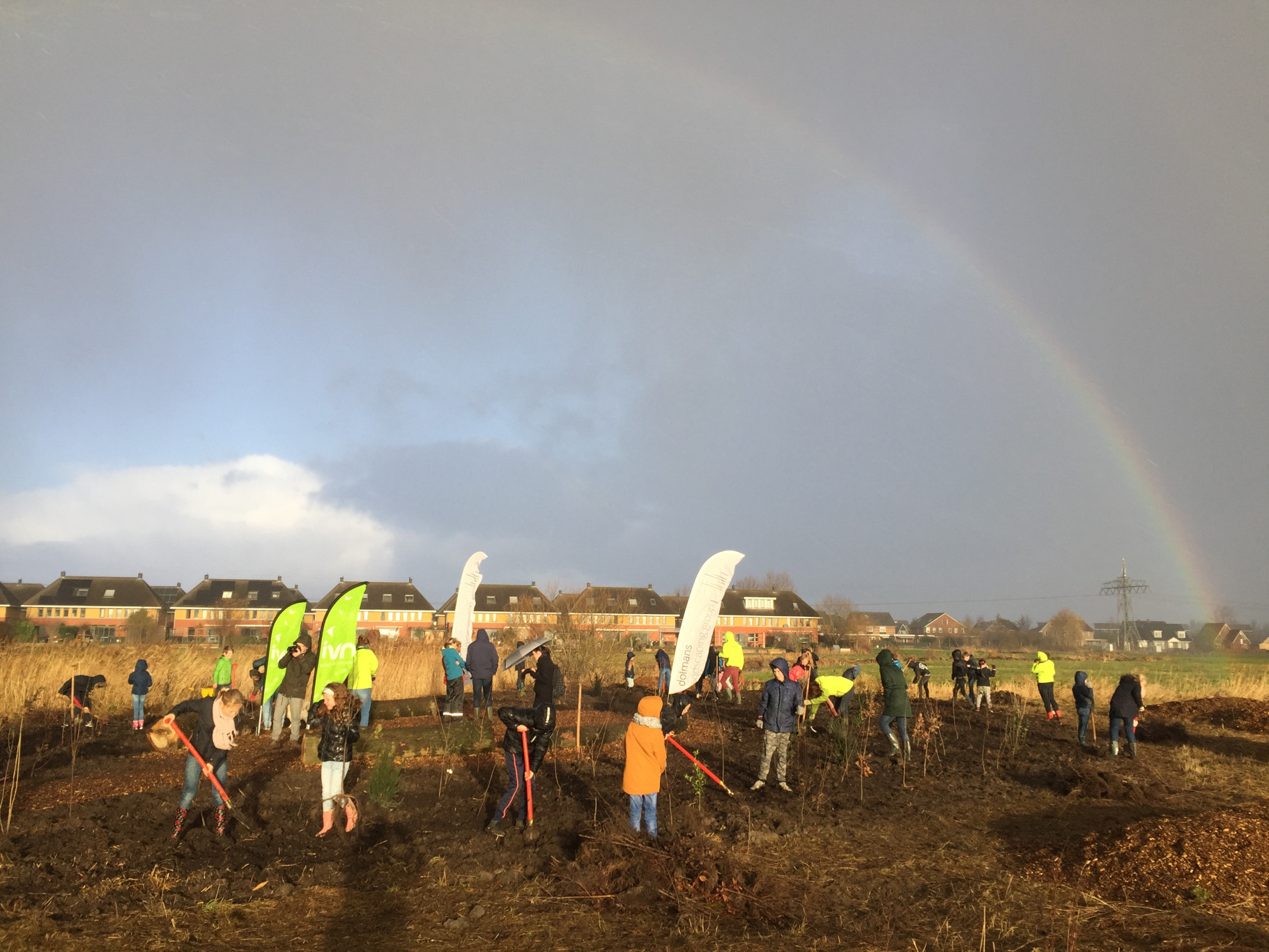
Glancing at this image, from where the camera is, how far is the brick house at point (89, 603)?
75.1m

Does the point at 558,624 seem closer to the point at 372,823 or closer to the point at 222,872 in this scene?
the point at 372,823

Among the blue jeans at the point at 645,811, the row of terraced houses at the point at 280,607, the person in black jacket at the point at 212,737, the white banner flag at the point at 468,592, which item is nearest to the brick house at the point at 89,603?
the row of terraced houses at the point at 280,607

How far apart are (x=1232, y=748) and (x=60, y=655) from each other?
27230mm

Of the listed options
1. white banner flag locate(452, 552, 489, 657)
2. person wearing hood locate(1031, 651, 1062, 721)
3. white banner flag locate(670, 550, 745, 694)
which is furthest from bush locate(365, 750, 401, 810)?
person wearing hood locate(1031, 651, 1062, 721)

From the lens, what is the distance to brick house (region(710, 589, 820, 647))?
270 ft

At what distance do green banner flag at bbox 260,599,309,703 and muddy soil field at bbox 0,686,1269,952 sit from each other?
115cm

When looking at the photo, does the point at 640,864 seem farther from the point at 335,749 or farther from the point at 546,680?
the point at 546,680

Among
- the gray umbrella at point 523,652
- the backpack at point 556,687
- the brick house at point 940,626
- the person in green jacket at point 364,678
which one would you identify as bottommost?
the brick house at point 940,626

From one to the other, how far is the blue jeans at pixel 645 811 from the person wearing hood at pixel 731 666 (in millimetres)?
11288

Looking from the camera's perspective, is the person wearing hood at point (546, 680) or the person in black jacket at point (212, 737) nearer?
the person in black jacket at point (212, 737)

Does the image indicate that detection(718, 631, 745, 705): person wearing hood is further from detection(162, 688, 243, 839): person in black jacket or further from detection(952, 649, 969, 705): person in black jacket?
detection(162, 688, 243, 839): person in black jacket

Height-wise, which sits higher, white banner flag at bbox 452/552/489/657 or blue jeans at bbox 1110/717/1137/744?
white banner flag at bbox 452/552/489/657

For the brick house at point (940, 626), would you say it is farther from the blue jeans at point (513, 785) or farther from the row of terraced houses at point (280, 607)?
the blue jeans at point (513, 785)

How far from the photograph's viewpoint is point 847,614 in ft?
306
